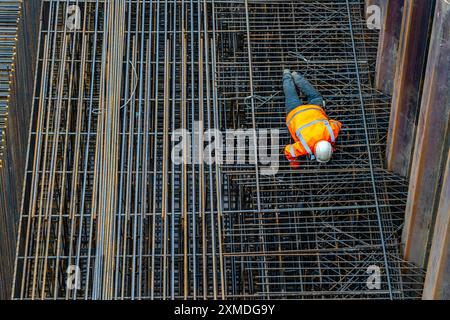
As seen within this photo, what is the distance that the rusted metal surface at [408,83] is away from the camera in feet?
98.7

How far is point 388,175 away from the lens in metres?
31.2

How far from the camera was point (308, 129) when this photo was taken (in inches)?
1192

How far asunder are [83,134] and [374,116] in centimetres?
800

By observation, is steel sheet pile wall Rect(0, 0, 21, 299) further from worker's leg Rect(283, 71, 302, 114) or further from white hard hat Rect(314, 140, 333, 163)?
white hard hat Rect(314, 140, 333, 163)

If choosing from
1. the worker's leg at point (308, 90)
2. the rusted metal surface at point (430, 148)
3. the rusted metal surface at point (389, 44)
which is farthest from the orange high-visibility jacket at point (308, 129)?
the rusted metal surface at point (389, 44)

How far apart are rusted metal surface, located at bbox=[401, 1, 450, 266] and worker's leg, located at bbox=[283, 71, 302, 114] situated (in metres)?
3.52

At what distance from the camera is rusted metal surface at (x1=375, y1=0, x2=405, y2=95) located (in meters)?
32.2

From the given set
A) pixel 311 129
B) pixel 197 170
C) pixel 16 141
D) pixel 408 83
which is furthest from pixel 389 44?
pixel 16 141

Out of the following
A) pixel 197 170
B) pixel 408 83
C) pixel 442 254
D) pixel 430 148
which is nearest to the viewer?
pixel 442 254

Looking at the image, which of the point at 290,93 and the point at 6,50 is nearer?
the point at 290,93

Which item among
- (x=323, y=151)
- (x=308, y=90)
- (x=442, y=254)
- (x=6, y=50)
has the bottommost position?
(x=442, y=254)

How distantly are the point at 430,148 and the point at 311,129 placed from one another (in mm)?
3108

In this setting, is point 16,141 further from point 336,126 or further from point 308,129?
point 336,126

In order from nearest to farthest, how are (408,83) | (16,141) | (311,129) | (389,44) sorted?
1. (311,129)
2. (408,83)
3. (389,44)
4. (16,141)
